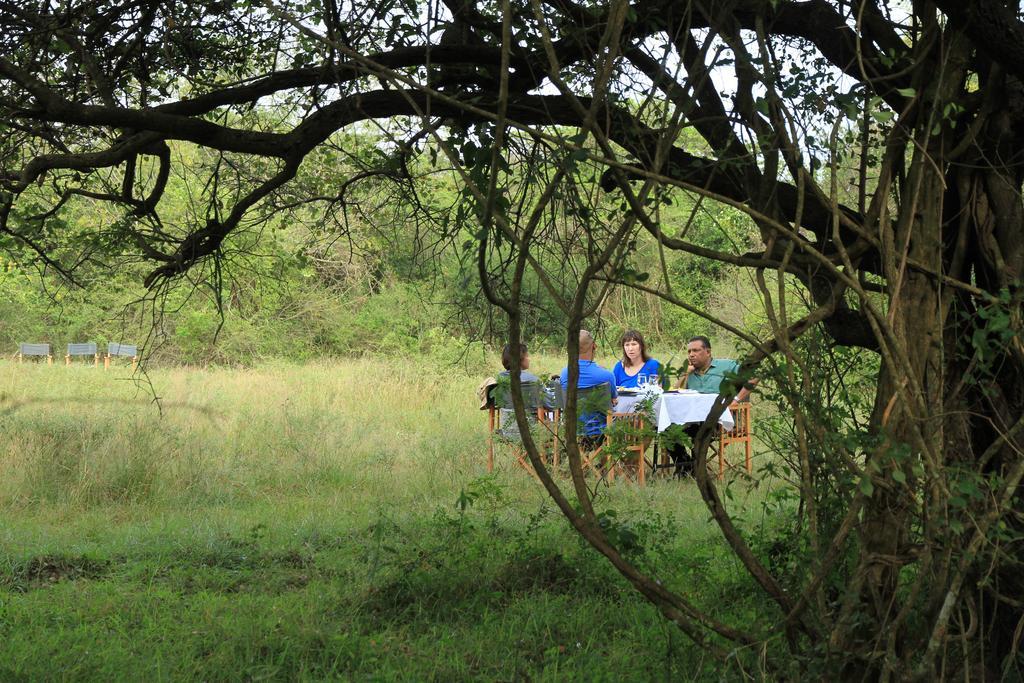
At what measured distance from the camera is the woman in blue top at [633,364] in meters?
9.66

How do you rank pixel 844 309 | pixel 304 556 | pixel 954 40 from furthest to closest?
pixel 304 556 → pixel 844 309 → pixel 954 40

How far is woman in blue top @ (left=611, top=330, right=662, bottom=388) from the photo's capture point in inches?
380

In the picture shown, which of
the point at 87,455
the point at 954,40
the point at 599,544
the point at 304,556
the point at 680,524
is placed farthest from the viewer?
the point at 87,455

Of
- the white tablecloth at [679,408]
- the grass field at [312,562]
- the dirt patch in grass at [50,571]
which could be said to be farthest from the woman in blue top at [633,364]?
the dirt patch in grass at [50,571]

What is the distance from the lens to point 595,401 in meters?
3.27

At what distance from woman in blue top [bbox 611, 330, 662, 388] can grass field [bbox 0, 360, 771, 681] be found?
143 cm

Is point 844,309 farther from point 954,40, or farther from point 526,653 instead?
point 526,653

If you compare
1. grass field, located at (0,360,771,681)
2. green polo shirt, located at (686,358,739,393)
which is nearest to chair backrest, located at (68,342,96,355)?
grass field, located at (0,360,771,681)

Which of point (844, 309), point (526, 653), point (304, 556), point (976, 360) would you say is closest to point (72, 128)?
point (304, 556)

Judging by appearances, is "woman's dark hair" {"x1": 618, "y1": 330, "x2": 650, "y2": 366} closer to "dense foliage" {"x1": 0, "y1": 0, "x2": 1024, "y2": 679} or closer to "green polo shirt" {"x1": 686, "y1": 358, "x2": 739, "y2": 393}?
"green polo shirt" {"x1": 686, "y1": 358, "x2": 739, "y2": 393}

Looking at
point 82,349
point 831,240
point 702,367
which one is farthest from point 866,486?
point 82,349

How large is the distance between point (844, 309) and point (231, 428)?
27.4 feet

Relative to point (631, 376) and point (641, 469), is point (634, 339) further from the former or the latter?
point (641, 469)

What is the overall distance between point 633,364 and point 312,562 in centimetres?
446
